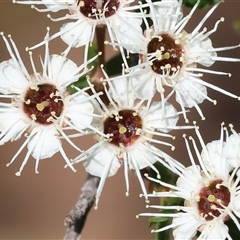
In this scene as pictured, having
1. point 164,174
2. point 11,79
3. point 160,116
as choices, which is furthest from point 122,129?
point 11,79

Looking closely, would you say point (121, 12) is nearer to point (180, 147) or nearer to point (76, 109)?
point (76, 109)

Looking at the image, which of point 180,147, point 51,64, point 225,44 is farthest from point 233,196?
point 225,44

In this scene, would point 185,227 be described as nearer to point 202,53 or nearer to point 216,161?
point 216,161

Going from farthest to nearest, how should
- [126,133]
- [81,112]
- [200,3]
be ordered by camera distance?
[200,3] → [126,133] → [81,112]

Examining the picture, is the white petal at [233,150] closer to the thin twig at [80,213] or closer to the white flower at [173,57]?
the white flower at [173,57]

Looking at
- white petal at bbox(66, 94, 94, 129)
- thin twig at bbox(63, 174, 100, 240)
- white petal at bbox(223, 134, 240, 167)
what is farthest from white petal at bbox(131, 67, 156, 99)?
thin twig at bbox(63, 174, 100, 240)

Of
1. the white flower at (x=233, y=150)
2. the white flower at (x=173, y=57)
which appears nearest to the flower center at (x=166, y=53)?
the white flower at (x=173, y=57)

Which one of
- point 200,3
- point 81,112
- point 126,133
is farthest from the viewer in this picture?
point 200,3
